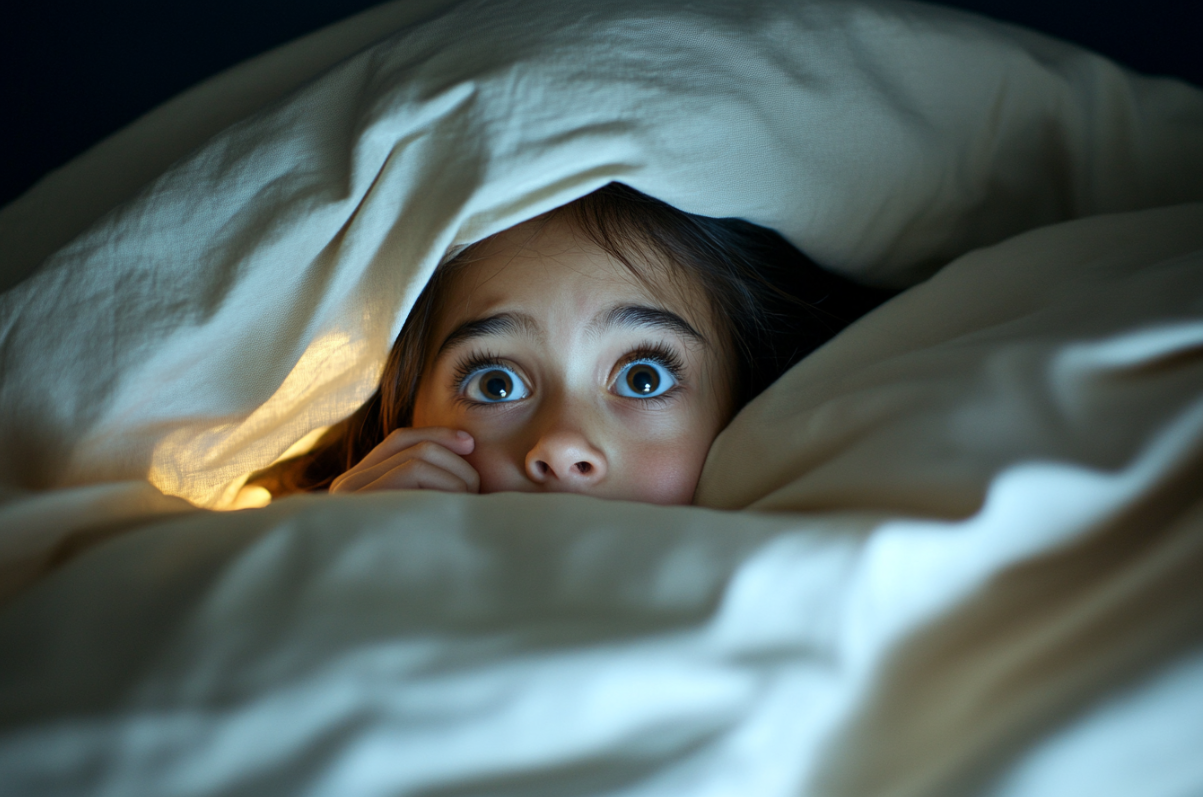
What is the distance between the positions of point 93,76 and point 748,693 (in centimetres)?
123

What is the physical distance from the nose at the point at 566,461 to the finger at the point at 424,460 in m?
0.06

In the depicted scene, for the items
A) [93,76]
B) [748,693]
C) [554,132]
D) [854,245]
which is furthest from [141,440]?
[93,76]

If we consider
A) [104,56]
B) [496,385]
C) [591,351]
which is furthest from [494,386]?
[104,56]

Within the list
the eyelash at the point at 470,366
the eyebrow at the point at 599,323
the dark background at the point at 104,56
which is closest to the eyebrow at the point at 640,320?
the eyebrow at the point at 599,323

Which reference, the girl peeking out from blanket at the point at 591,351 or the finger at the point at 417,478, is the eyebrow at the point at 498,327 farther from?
the finger at the point at 417,478

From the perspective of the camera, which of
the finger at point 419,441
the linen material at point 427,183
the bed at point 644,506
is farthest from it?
the finger at point 419,441

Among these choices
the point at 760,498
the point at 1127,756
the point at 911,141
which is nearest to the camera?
the point at 1127,756

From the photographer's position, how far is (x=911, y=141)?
2.46ft

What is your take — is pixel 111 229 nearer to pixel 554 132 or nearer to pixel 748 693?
pixel 554 132

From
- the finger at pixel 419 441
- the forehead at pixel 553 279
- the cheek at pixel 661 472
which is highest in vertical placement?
the forehead at pixel 553 279

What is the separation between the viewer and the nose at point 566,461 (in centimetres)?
66

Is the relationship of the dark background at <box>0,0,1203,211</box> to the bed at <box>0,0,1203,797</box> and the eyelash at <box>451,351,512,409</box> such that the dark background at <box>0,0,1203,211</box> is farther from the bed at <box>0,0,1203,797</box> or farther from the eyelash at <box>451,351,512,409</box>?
the eyelash at <box>451,351,512,409</box>

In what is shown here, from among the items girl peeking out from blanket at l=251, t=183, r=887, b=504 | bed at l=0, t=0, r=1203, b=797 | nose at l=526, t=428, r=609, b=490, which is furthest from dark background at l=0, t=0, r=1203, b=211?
nose at l=526, t=428, r=609, b=490

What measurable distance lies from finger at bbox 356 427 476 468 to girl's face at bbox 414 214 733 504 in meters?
0.02
